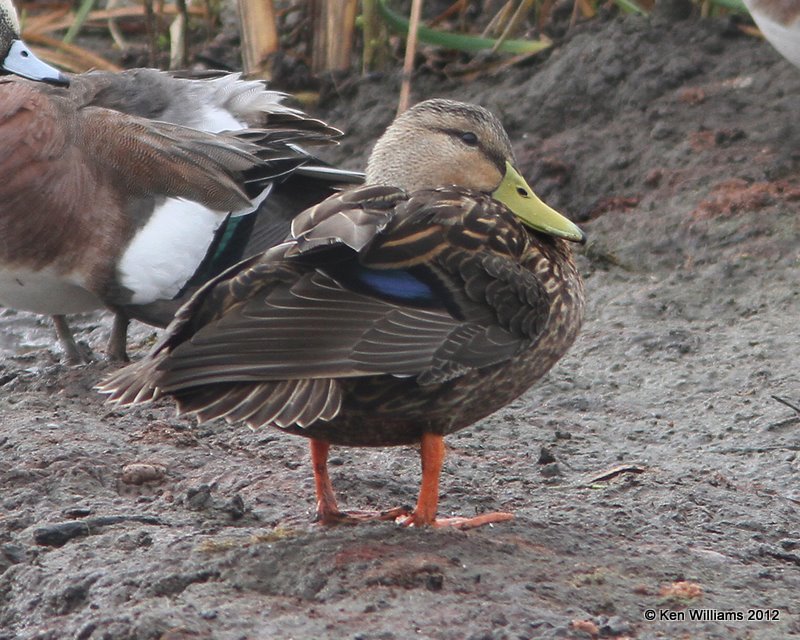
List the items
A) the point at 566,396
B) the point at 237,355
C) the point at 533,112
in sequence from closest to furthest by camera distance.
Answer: the point at 237,355 < the point at 566,396 < the point at 533,112

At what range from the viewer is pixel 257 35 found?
625cm

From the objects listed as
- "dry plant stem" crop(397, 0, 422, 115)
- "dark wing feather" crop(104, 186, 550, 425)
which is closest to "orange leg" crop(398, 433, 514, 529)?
"dark wing feather" crop(104, 186, 550, 425)

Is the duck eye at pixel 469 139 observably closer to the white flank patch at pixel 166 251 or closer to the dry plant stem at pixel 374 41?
the white flank patch at pixel 166 251

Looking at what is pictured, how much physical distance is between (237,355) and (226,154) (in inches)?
80.6

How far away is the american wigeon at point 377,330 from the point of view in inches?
104

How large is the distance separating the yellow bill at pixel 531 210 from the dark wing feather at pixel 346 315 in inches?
9.7

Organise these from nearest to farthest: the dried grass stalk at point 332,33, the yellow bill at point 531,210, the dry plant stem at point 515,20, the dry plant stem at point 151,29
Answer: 1. the yellow bill at point 531,210
2. the dry plant stem at point 515,20
3. the dried grass stalk at point 332,33
4. the dry plant stem at point 151,29

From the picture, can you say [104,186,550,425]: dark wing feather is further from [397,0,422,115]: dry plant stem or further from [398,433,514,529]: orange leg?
[397,0,422,115]: dry plant stem

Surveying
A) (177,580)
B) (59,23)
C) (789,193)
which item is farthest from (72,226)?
(59,23)

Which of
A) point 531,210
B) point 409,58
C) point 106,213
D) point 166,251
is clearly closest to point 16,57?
point 106,213

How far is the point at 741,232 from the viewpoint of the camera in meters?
4.93

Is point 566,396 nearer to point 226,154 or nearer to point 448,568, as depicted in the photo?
point 226,154

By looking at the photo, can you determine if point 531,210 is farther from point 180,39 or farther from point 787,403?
point 180,39

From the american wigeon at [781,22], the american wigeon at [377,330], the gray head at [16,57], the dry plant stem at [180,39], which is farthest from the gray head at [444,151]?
the dry plant stem at [180,39]
